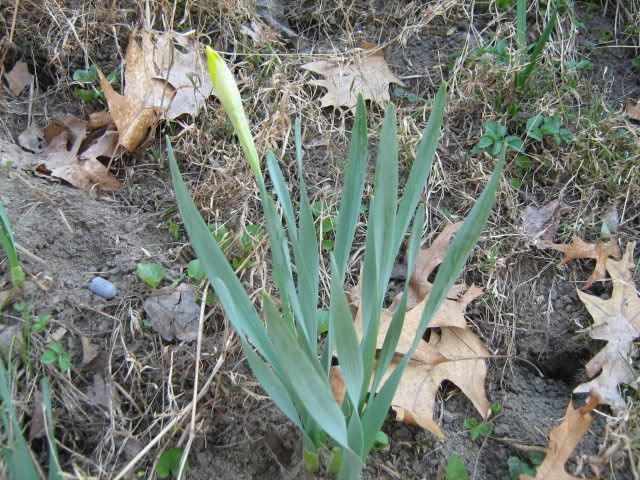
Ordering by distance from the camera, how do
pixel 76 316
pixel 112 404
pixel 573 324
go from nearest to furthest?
pixel 112 404, pixel 76 316, pixel 573 324

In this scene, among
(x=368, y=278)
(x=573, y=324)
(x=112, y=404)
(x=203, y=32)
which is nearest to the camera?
(x=368, y=278)

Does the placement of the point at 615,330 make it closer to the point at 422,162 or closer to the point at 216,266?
the point at 422,162

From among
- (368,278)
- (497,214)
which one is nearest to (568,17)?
(497,214)

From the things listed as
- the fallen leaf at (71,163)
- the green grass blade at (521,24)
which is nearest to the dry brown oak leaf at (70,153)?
the fallen leaf at (71,163)

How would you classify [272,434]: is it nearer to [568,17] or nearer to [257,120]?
[257,120]

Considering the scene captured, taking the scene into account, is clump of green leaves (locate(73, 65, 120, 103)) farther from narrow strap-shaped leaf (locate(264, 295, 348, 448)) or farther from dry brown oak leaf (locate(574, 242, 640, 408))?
dry brown oak leaf (locate(574, 242, 640, 408))

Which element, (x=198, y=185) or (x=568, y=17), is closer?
(x=198, y=185)
